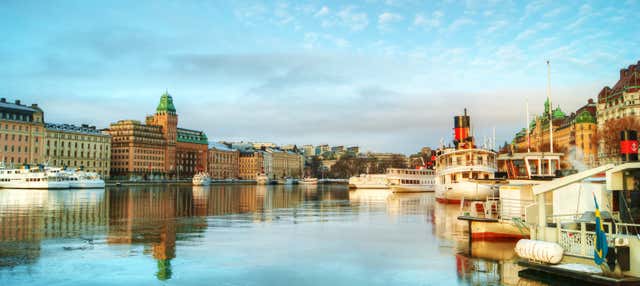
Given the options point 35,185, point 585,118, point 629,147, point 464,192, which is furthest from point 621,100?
point 35,185

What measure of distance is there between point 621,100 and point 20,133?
169m

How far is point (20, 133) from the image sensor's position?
16875 cm

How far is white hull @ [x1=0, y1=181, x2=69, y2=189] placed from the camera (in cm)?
13188

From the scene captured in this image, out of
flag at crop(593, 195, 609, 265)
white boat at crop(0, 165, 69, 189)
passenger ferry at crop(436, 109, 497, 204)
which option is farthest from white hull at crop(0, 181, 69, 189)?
flag at crop(593, 195, 609, 265)

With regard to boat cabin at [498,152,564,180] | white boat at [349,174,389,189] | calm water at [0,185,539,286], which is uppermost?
boat cabin at [498,152,564,180]

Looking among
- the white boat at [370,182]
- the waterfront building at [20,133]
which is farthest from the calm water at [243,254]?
the waterfront building at [20,133]

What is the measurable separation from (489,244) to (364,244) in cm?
759

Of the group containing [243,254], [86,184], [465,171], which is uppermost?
[465,171]

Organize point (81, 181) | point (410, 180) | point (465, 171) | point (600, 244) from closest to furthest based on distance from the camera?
point (600, 244), point (465, 171), point (410, 180), point (81, 181)

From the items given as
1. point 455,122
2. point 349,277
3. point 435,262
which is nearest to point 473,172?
point 455,122

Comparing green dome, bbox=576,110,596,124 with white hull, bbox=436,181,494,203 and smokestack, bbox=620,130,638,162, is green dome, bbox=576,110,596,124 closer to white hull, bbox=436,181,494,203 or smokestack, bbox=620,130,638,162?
white hull, bbox=436,181,494,203

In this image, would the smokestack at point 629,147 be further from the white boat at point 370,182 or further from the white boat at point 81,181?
the white boat at point 81,181

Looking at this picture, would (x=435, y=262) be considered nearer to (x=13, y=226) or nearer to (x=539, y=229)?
(x=539, y=229)

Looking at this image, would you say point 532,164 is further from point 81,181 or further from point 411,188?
point 81,181
